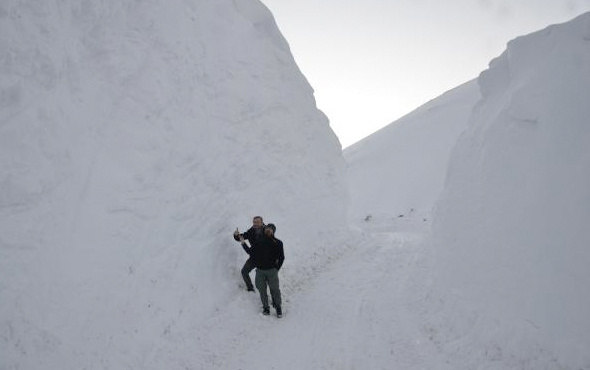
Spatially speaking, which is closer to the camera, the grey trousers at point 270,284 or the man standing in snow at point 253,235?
the grey trousers at point 270,284

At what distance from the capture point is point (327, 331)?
31.6 feet

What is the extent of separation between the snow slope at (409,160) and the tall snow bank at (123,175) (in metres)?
25.9

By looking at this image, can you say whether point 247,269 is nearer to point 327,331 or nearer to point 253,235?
point 253,235

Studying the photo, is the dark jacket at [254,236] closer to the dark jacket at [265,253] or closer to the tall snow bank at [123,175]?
the dark jacket at [265,253]

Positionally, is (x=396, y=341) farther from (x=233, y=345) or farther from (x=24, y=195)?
(x=24, y=195)

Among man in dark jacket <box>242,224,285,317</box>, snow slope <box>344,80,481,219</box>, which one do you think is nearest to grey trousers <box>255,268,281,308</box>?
man in dark jacket <box>242,224,285,317</box>

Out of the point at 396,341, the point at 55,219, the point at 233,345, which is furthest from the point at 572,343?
the point at 55,219

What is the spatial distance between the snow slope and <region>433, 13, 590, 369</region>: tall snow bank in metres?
27.8

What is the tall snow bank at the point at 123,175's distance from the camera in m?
7.05

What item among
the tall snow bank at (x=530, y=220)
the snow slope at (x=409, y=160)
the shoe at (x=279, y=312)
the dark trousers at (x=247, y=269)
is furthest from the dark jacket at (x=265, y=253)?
the snow slope at (x=409, y=160)

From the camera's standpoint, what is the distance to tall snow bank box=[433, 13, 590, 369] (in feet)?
22.4

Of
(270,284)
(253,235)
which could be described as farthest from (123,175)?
(270,284)

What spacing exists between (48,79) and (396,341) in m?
8.47

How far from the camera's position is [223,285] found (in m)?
11.1
